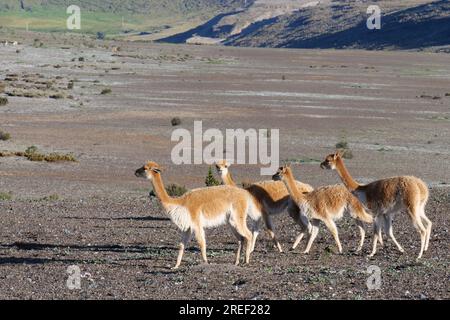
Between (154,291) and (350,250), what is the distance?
13.7 feet

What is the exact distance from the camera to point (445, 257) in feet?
43.8

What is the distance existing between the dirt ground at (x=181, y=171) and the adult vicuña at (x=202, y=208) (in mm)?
435

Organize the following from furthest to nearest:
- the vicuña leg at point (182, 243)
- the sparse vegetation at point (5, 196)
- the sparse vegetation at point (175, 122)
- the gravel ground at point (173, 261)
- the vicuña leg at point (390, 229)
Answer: the sparse vegetation at point (175, 122)
the sparse vegetation at point (5, 196)
the vicuña leg at point (390, 229)
the vicuña leg at point (182, 243)
the gravel ground at point (173, 261)

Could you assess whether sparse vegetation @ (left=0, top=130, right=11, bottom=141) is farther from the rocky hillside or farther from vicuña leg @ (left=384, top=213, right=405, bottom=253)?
the rocky hillside

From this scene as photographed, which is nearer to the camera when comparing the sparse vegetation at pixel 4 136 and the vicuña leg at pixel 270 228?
the vicuña leg at pixel 270 228

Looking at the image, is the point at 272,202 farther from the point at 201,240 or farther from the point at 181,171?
the point at 181,171

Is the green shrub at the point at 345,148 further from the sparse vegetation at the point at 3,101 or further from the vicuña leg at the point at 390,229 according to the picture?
the sparse vegetation at the point at 3,101

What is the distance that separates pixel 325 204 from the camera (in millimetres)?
13719

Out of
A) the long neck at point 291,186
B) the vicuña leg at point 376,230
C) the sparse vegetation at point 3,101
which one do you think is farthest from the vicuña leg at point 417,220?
the sparse vegetation at point 3,101

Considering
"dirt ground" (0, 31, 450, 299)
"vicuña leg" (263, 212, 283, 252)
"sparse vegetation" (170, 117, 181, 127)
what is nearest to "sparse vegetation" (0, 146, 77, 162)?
"dirt ground" (0, 31, 450, 299)

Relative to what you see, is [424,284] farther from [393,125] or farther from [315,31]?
[315,31]

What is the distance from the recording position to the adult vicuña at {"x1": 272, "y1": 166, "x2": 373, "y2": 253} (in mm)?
13625

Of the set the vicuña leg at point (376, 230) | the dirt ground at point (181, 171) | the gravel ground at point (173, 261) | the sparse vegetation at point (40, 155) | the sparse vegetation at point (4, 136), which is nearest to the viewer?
the gravel ground at point (173, 261)

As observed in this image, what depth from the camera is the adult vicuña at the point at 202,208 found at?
12320 mm
